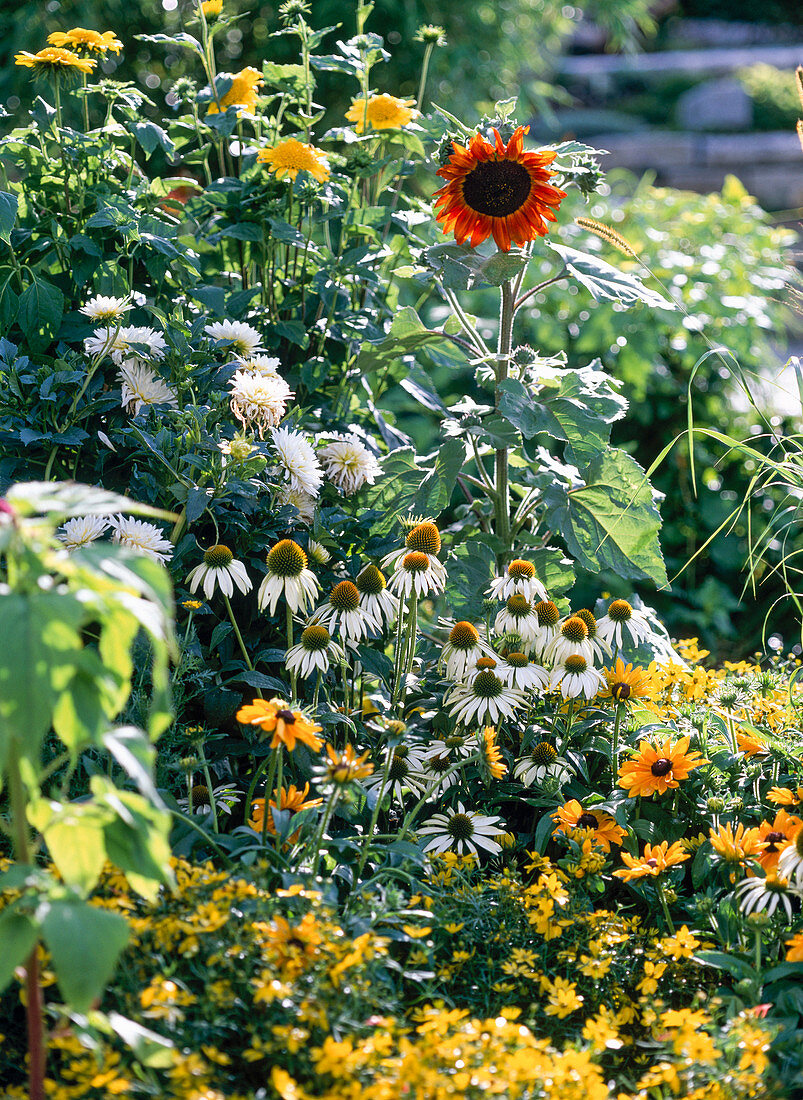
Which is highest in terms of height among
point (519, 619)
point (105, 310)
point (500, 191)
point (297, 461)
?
point (500, 191)

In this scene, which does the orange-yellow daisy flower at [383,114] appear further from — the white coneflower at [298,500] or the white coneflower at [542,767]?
the white coneflower at [542,767]

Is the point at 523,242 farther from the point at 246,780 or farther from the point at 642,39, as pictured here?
the point at 642,39

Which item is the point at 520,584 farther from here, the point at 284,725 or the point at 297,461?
the point at 284,725

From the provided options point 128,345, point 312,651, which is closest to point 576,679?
point 312,651

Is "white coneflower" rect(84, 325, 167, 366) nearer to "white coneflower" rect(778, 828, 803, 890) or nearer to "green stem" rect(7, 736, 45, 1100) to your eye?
"green stem" rect(7, 736, 45, 1100)

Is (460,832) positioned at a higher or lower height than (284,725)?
lower

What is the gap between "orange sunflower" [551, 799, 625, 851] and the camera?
5.53 ft

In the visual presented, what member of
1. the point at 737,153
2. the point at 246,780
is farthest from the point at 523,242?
the point at 737,153

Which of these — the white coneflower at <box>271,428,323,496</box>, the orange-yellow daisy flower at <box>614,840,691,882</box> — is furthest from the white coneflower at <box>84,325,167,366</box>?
the orange-yellow daisy flower at <box>614,840,691,882</box>

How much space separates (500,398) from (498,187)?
0.40m

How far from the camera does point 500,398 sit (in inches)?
82.8

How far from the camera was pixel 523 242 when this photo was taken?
Answer: 2.04m

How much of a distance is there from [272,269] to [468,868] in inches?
57.9

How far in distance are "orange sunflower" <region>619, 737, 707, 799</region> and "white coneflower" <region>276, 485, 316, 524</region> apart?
2.40ft
